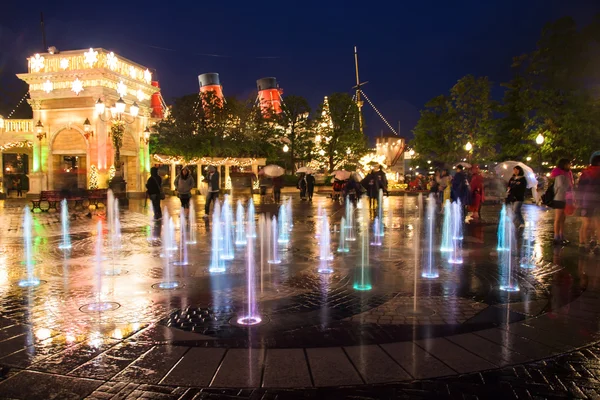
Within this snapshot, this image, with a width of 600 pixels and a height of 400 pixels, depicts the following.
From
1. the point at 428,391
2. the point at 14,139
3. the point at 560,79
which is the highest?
the point at 560,79

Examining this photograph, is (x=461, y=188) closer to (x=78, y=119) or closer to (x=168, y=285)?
(x=168, y=285)

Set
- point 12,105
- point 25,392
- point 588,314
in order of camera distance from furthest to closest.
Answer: point 12,105
point 588,314
point 25,392

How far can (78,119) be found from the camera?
99.8ft

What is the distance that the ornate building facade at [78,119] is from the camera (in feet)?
96.9

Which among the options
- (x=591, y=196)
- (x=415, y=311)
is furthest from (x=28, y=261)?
(x=591, y=196)

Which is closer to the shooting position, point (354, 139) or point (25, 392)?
point (25, 392)

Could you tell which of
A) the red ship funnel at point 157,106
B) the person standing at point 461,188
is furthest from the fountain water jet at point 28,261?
the red ship funnel at point 157,106

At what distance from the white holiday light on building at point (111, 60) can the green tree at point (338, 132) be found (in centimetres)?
1808

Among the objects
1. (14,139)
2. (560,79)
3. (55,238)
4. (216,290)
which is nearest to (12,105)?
(14,139)

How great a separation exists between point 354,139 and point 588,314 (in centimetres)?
3841

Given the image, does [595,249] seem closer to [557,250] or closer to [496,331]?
[557,250]

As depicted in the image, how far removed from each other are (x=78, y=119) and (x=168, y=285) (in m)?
26.8

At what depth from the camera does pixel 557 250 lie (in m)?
10.0

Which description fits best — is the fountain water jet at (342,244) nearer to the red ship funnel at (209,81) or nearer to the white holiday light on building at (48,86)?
the white holiday light on building at (48,86)
